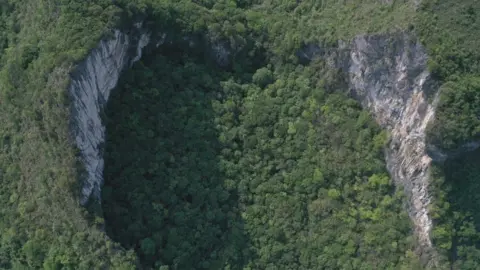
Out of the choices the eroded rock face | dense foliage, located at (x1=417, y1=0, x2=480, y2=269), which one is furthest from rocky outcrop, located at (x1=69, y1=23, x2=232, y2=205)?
dense foliage, located at (x1=417, y1=0, x2=480, y2=269)

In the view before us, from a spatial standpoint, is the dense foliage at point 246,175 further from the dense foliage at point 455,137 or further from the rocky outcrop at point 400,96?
the dense foliage at point 455,137

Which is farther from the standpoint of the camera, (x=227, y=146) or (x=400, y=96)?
(x=227, y=146)

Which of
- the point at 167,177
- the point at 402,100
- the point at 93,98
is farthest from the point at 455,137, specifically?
the point at 93,98

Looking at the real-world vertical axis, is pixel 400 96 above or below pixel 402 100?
above

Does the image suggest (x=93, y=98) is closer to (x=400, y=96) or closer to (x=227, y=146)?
(x=227, y=146)

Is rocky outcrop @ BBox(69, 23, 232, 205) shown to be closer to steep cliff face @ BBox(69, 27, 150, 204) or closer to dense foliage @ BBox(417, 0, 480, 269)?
steep cliff face @ BBox(69, 27, 150, 204)
